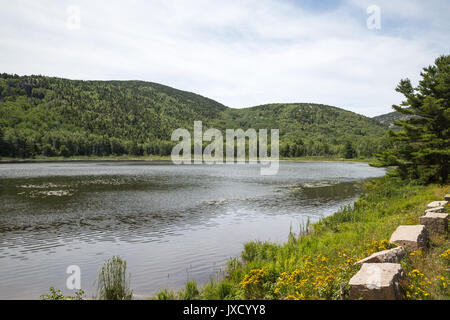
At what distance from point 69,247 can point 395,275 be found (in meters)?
18.3

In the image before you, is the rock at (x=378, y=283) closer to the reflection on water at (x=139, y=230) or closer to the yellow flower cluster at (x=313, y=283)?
the yellow flower cluster at (x=313, y=283)

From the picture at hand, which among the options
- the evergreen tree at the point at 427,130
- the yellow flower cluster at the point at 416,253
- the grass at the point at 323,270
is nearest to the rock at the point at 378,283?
the grass at the point at 323,270

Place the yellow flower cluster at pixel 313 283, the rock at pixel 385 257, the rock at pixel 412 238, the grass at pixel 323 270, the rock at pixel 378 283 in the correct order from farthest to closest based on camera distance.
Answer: the rock at pixel 412 238
the rock at pixel 385 257
the yellow flower cluster at pixel 313 283
the grass at pixel 323 270
the rock at pixel 378 283

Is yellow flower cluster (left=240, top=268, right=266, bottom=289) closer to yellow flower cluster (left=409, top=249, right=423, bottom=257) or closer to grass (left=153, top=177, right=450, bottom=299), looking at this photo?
grass (left=153, top=177, right=450, bottom=299)

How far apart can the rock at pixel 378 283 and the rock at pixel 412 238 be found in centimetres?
337


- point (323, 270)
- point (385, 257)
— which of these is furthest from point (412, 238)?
point (323, 270)

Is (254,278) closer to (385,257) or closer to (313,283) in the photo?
(313,283)

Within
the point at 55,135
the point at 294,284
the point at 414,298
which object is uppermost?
the point at 55,135

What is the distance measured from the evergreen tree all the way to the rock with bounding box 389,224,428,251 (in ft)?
73.4

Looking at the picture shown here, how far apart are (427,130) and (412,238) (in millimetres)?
27031

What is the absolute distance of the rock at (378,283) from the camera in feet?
23.6

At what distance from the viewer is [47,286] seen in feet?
44.6

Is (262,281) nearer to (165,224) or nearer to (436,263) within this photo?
(436,263)
